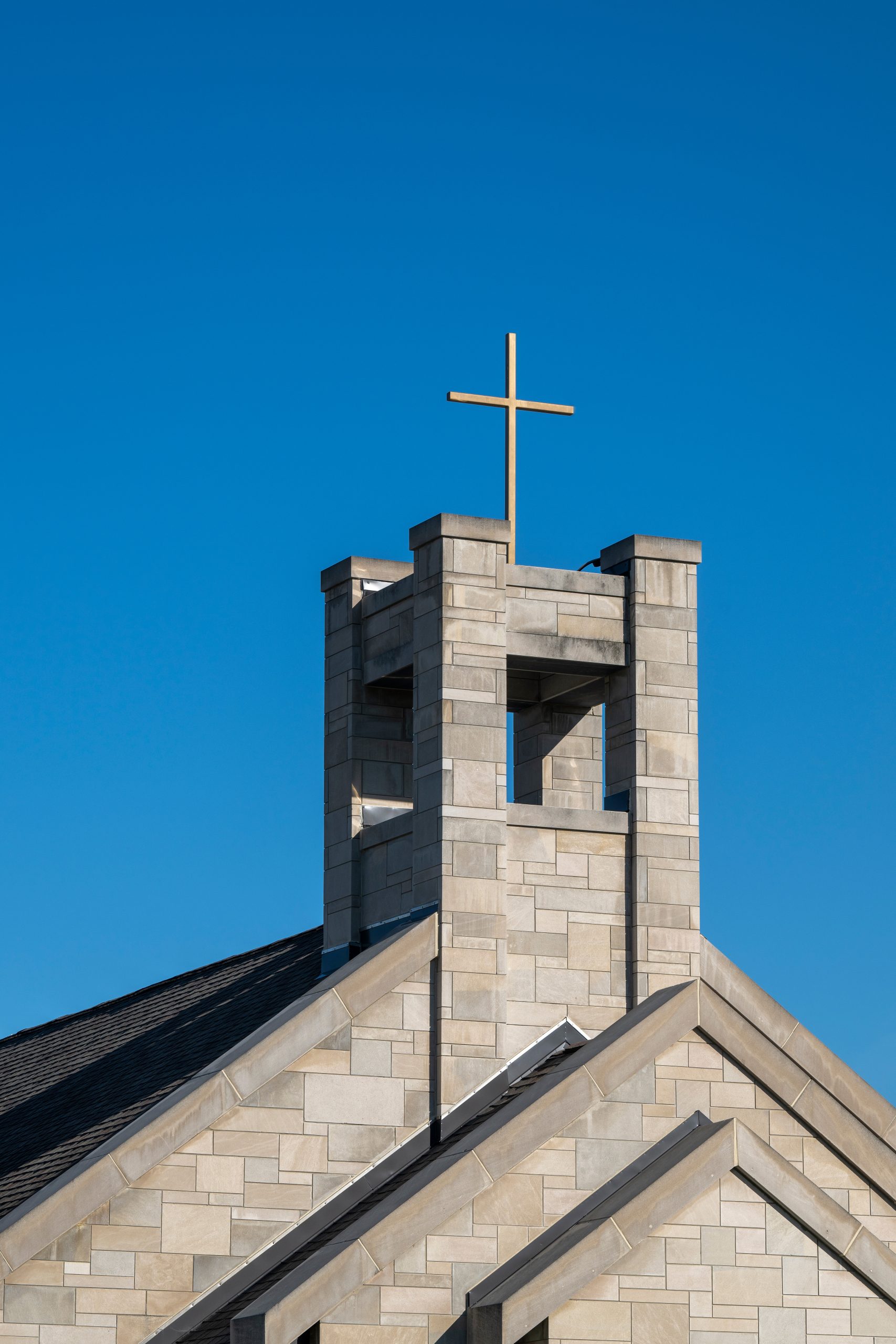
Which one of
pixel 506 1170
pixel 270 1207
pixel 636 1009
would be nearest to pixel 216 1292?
pixel 270 1207

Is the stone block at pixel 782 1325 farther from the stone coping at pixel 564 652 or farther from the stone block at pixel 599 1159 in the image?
the stone coping at pixel 564 652

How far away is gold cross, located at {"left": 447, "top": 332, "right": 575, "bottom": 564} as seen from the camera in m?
26.8

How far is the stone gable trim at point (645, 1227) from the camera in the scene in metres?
21.0

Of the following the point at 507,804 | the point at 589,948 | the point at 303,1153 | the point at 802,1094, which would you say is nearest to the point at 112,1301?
the point at 303,1153

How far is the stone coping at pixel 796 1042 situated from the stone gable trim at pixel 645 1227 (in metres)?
2.55

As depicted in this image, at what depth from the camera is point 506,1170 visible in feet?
72.6

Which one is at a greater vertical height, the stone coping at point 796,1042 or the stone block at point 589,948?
the stone block at point 589,948

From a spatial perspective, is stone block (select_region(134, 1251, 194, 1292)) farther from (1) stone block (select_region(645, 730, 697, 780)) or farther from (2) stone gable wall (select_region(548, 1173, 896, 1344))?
(1) stone block (select_region(645, 730, 697, 780))

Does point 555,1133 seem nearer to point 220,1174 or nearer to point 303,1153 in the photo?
point 303,1153

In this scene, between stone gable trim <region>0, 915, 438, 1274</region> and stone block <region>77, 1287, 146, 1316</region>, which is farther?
stone block <region>77, 1287, 146, 1316</region>

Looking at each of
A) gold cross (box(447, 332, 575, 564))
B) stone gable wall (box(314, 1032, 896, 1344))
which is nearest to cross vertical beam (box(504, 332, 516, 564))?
gold cross (box(447, 332, 575, 564))

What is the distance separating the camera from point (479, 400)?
2711 centimetres

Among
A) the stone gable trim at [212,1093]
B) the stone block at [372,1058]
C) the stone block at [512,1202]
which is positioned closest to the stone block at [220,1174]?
the stone gable trim at [212,1093]

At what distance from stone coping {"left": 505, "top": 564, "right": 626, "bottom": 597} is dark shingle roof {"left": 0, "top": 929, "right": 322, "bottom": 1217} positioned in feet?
17.0
